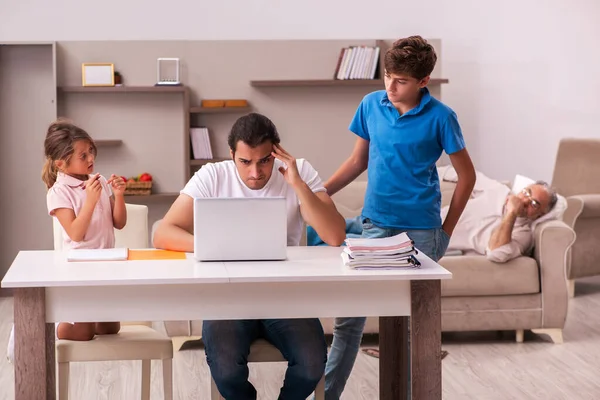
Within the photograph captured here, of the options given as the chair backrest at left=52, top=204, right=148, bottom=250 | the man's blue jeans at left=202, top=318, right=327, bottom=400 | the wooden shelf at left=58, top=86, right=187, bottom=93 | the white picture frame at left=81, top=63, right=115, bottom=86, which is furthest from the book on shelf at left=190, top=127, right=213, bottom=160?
the man's blue jeans at left=202, top=318, right=327, bottom=400

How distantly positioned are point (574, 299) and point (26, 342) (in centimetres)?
433

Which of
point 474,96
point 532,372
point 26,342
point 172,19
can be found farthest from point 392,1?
point 26,342

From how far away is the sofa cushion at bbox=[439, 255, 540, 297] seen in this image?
15.1 ft

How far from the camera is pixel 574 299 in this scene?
593 centimetres

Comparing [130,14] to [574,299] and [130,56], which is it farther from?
[574,299]

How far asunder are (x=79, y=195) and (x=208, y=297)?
2.78ft

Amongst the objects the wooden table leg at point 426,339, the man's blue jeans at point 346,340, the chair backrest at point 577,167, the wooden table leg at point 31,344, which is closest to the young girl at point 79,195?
the wooden table leg at point 31,344

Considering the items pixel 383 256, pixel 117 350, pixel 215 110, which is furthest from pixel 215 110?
pixel 383 256

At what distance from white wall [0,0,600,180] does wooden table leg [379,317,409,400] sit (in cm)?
406

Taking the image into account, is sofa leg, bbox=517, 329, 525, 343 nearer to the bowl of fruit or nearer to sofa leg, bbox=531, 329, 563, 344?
sofa leg, bbox=531, 329, 563, 344

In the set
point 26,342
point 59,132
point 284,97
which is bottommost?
point 26,342

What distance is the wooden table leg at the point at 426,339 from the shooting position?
2555mm

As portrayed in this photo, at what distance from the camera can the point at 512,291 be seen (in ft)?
15.2

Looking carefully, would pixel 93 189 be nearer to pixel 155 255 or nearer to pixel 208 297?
pixel 155 255
